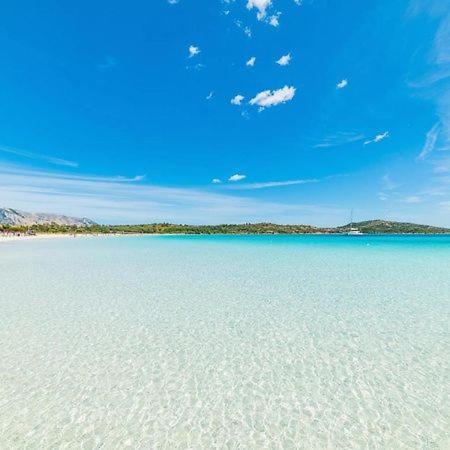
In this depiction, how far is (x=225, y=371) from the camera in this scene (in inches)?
223

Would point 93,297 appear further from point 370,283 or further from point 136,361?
point 370,283

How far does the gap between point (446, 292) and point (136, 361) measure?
12.9 metres

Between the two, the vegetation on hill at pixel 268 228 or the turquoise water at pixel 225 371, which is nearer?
the turquoise water at pixel 225 371

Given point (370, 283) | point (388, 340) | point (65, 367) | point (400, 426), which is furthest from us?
point (370, 283)

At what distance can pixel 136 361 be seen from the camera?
603 cm

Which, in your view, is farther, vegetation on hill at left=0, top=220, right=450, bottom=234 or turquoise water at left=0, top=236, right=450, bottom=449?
vegetation on hill at left=0, top=220, right=450, bottom=234

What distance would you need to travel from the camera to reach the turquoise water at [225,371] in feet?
13.0

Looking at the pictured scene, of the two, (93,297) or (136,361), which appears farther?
(93,297)

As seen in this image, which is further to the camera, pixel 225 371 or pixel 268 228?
pixel 268 228

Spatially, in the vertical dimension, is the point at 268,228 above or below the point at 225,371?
above

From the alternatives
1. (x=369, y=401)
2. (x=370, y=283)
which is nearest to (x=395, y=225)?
(x=370, y=283)

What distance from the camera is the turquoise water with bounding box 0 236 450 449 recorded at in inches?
156

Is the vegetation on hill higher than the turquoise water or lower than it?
higher

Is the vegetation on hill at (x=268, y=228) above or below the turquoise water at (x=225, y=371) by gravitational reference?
above
